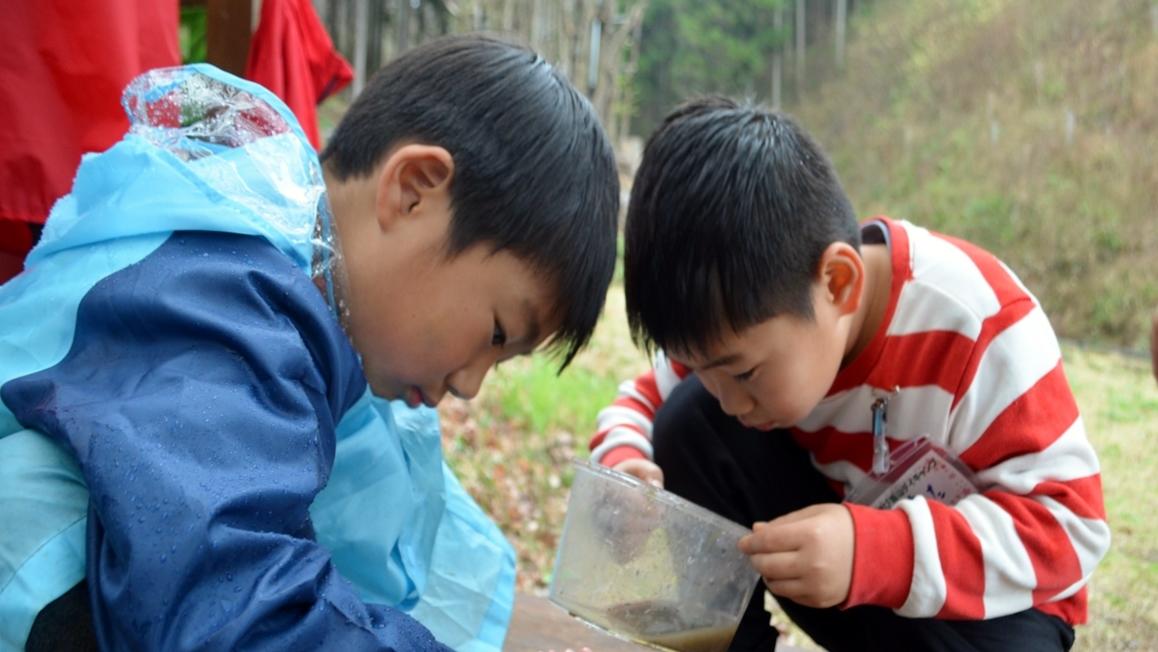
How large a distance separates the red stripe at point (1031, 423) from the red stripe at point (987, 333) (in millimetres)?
55

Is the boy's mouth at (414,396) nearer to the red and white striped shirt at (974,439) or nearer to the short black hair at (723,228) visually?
the short black hair at (723,228)

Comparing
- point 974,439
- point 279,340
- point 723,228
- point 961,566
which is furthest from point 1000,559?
point 279,340

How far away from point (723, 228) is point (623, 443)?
1.40ft

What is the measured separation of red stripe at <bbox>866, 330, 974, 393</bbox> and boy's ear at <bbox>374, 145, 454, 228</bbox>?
1.97ft

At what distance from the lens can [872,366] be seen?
4.49 ft

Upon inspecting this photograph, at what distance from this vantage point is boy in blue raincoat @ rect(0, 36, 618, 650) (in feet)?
2.55

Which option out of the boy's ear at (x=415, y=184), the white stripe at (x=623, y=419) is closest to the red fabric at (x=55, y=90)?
the boy's ear at (x=415, y=184)

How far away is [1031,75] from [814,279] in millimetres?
4226

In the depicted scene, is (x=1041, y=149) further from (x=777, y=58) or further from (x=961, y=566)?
(x=777, y=58)

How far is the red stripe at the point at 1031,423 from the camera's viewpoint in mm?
1248

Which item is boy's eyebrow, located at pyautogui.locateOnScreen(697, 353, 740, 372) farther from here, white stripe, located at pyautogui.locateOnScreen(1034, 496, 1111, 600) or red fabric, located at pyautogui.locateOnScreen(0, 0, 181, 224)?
red fabric, located at pyautogui.locateOnScreen(0, 0, 181, 224)

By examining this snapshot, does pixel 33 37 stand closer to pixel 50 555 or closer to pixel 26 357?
pixel 26 357

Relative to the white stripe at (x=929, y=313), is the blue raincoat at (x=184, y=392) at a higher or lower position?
higher

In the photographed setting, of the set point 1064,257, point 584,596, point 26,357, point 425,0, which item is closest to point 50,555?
point 26,357
